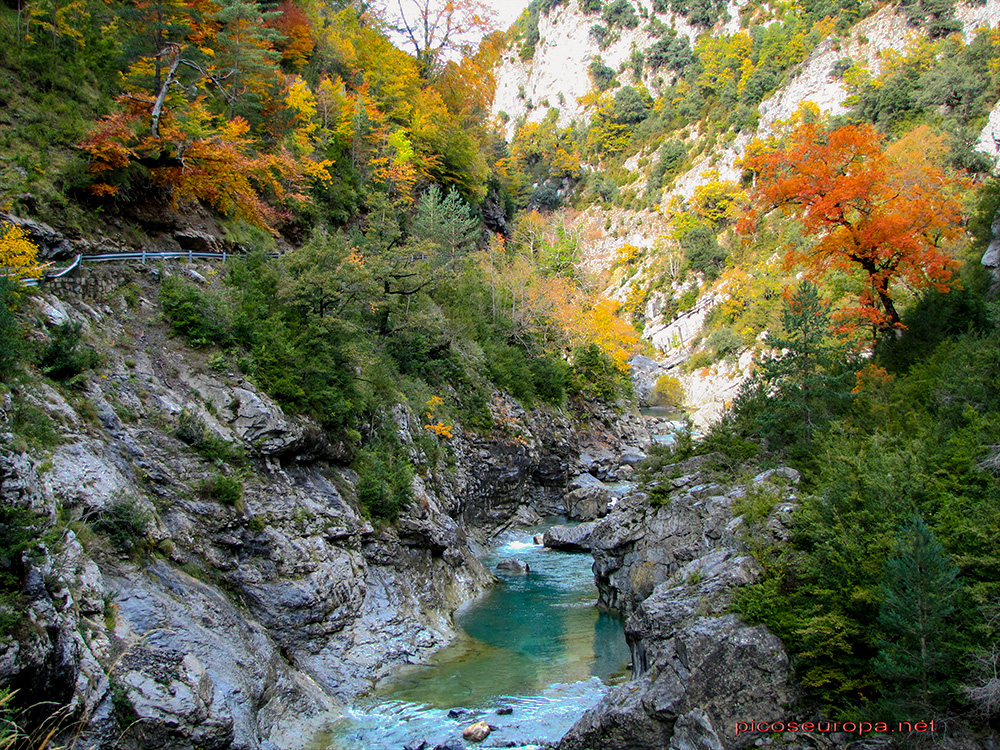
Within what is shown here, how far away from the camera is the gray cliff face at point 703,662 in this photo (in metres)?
7.62

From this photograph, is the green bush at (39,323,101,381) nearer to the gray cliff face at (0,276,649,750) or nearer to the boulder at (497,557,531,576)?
the gray cliff face at (0,276,649,750)

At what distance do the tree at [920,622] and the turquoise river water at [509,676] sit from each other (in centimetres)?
578

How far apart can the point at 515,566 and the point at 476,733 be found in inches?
407

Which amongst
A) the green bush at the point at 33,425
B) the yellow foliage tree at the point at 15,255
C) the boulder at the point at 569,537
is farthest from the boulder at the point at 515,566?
the yellow foliage tree at the point at 15,255

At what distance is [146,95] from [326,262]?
20.4ft

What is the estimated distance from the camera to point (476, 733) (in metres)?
10.0

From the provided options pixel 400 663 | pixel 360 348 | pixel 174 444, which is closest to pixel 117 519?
pixel 174 444

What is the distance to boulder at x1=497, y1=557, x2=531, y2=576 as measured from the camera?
2012 cm

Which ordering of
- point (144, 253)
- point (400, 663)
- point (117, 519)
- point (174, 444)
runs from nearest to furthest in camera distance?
1. point (117, 519)
2. point (174, 444)
3. point (400, 663)
4. point (144, 253)

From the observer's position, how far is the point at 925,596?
6219 mm

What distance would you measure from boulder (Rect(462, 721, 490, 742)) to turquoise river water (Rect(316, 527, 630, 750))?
0.13m

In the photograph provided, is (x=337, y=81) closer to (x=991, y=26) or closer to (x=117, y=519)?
(x=117, y=519)

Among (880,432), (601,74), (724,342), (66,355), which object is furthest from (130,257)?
(601,74)

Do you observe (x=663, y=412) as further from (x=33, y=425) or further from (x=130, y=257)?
(x=33, y=425)
